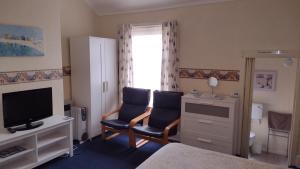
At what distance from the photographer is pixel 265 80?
11.9 feet

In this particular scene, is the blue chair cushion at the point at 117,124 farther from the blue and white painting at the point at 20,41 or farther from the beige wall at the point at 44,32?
the blue and white painting at the point at 20,41

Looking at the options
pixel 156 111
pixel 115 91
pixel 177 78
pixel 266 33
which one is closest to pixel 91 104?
pixel 115 91

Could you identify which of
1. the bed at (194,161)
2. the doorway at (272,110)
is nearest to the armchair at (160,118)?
the bed at (194,161)

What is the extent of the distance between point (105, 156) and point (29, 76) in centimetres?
163

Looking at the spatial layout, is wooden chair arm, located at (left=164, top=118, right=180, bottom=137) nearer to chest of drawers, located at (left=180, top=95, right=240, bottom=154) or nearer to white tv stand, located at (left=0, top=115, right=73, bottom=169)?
chest of drawers, located at (left=180, top=95, right=240, bottom=154)

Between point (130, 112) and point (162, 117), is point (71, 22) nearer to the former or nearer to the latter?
point (130, 112)

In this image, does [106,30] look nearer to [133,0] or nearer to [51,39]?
[133,0]

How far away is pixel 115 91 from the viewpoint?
14.9 ft

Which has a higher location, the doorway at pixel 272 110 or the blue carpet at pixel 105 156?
the doorway at pixel 272 110

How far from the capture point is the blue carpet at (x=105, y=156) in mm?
3165

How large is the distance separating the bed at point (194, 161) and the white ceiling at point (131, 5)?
246 cm

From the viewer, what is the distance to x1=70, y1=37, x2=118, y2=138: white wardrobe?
3920 millimetres

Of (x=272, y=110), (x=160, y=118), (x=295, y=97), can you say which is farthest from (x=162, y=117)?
(x=295, y=97)

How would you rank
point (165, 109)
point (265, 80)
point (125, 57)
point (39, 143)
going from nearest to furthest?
1. point (39, 143)
2. point (265, 80)
3. point (165, 109)
4. point (125, 57)
